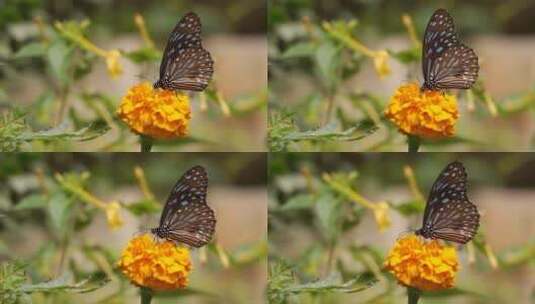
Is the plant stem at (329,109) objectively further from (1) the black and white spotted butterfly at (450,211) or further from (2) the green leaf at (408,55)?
(1) the black and white spotted butterfly at (450,211)

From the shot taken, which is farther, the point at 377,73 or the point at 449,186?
the point at 377,73

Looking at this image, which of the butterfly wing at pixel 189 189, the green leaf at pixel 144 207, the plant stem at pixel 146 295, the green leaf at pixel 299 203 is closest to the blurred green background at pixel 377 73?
the green leaf at pixel 299 203

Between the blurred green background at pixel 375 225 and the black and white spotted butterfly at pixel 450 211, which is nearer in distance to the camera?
the black and white spotted butterfly at pixel 450 211

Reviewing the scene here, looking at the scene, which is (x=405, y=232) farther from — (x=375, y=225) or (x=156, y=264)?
(x=156, y=264)

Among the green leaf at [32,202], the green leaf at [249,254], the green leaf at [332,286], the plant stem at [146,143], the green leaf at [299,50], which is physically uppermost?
the green leaf at [299,50]

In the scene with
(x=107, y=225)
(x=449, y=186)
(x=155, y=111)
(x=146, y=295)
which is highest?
(x=155, y=111)

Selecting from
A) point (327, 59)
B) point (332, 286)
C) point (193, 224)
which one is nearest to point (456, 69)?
point (327, 59)
